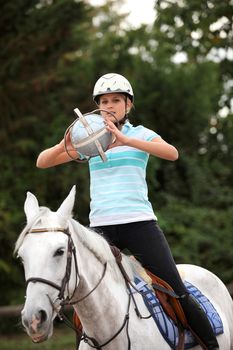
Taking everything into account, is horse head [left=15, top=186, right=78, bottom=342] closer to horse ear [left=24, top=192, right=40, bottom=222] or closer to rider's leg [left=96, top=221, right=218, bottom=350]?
horse ear [left=24, top=192, right=40, bottom=222]

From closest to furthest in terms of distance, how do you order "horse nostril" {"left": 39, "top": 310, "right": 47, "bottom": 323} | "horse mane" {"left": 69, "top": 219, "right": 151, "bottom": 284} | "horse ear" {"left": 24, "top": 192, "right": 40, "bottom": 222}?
"horse nostril" {"left": 39, "top": 310, "right": 47, "bottom": 323} < "horse ear" {"left": 24, "top": 192, "right": 40, "bottom": 222} < "horse mane" {"left": 69, "top": 219, "right": 151, "bottom": 284}

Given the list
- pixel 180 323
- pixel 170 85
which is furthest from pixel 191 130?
pixel 180 323

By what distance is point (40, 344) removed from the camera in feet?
41.8

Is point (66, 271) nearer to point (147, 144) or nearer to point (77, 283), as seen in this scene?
point (77, 283)

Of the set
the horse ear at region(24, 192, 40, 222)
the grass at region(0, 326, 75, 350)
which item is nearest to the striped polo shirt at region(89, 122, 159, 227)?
the horse ear at region(24, 192, 40, 222)

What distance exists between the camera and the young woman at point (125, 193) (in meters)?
4.85

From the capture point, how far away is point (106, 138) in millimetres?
4551

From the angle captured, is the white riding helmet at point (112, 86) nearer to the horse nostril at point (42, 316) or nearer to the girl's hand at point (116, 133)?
the girl's hand at point (116, 133)

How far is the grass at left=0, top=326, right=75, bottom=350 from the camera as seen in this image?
12.3 meters

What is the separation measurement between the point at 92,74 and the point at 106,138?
1247 centimetres

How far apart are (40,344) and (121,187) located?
28.2 feet

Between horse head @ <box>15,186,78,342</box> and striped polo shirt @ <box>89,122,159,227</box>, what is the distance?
66cm

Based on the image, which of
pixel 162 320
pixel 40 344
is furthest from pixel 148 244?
pixel 40 344

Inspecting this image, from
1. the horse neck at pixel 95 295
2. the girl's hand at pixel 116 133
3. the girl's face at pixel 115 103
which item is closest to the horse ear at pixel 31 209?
the horse neck at pixel 95 295
